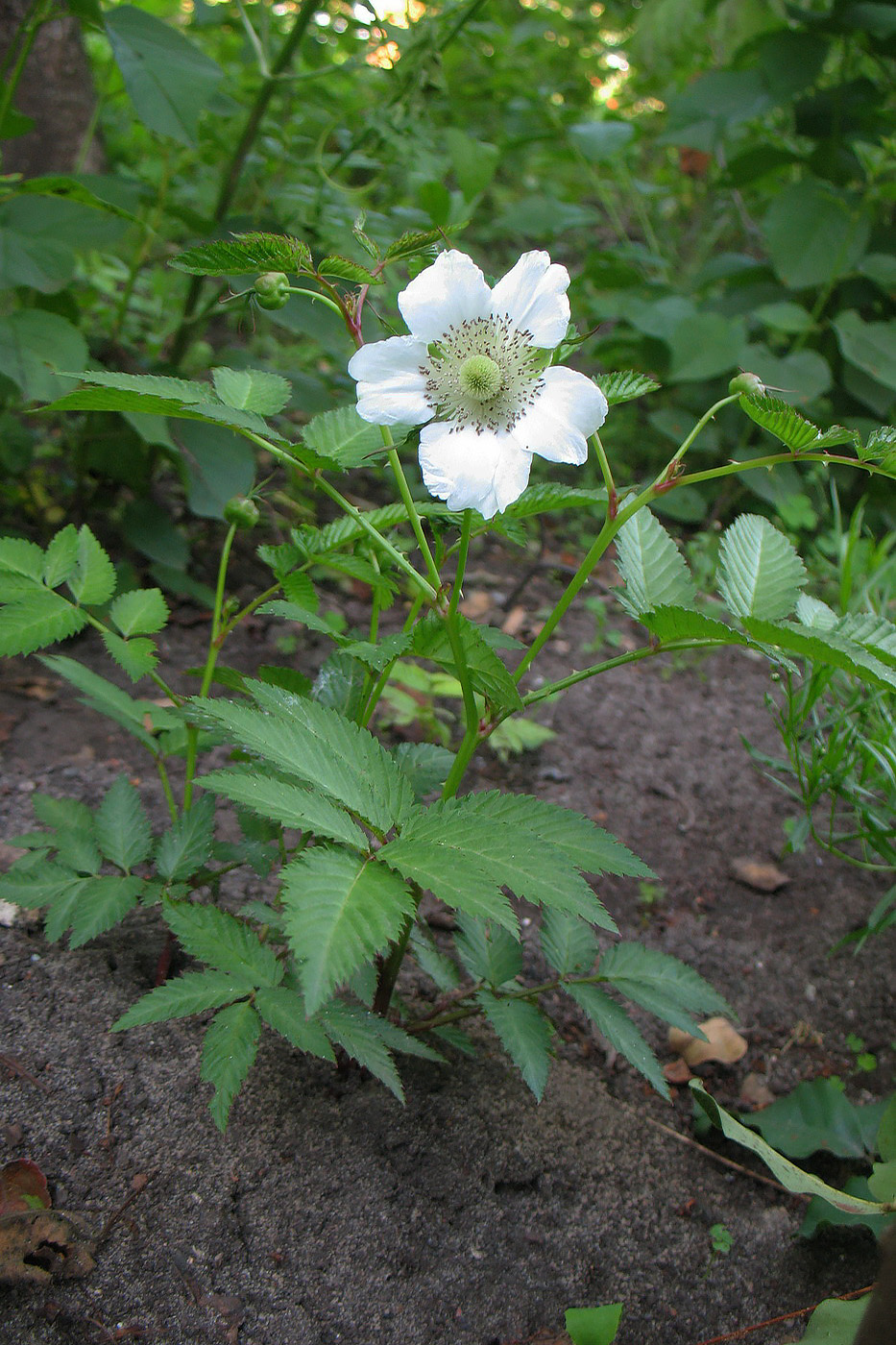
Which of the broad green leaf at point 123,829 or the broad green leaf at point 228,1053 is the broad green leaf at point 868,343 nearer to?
the broad green leaf at point 123,829

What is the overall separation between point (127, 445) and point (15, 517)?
0.40 m

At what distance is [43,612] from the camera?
1.10 m

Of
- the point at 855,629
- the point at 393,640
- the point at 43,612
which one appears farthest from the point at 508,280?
the point at 43,612

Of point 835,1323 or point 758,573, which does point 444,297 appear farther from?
point 835,1323

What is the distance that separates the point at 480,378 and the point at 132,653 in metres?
0.58

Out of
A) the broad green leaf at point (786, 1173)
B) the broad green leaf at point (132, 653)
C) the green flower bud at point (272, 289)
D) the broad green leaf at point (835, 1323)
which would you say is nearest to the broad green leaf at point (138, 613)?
the broad green leaf at point (132, 653)

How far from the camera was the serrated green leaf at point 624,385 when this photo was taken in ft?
3.05

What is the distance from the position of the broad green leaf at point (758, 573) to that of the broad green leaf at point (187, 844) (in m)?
0.68

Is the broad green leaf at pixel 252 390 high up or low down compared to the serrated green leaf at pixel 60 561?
up

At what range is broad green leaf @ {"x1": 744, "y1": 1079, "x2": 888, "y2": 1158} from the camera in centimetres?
126

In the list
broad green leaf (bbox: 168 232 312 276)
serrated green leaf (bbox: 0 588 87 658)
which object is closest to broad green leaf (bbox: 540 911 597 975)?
serrated green leaf (bbox: 0 588 87 658)

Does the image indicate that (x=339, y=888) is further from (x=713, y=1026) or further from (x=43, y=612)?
(x=713, y=1026)

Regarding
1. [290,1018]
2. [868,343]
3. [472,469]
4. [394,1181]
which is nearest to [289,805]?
[290,1018]

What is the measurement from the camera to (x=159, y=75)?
67.2 inches
